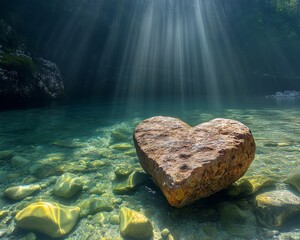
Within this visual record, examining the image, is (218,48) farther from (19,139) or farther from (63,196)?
A: (63,196)

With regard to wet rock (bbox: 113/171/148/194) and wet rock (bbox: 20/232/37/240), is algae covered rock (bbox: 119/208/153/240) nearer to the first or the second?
wet rock (bbox: 113/171/148/194)

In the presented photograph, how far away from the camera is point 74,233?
321 centimetres

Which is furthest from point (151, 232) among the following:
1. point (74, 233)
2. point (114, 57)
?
point (114, 57)

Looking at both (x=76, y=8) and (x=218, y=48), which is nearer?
(x=76, y=8)

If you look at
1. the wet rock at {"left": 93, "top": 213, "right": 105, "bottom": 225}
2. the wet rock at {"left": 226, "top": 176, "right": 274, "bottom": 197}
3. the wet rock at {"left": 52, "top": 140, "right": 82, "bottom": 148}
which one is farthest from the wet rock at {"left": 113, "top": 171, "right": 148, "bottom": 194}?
the wet rock at {"left": 52, "top": 140, "right": 82, "bottom": 148}

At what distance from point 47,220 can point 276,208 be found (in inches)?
123

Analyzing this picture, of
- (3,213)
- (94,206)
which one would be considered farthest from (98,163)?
(3,213)

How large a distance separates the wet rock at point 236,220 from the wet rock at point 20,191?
3.23 metres

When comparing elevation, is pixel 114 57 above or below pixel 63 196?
above

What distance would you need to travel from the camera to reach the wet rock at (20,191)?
4059mm

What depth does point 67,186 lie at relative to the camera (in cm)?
427

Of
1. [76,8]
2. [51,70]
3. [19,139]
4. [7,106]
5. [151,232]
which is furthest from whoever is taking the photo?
[76,8]

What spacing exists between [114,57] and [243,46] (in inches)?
690

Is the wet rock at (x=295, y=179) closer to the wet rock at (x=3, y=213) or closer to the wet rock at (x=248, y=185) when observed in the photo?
the wet rock at (x=248, y=185)
